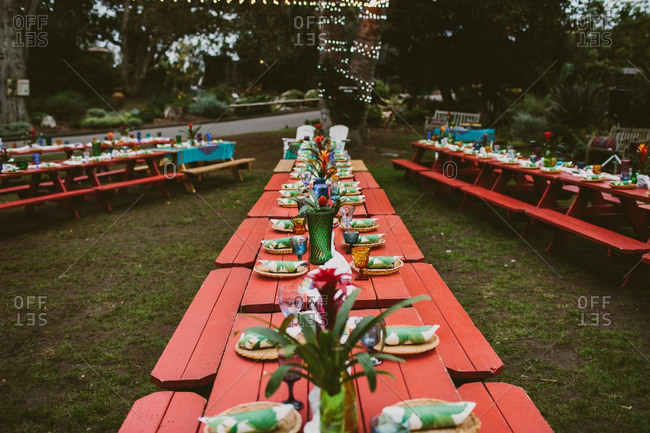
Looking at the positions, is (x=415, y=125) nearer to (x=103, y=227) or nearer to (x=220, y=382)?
(x=103, y=227)

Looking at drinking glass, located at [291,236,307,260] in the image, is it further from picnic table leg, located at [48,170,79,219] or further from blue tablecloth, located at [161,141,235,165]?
blue tablecloth, located at [161,141,235,165]

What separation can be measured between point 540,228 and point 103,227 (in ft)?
19.2

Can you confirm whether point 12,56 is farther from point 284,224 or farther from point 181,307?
point 284,224

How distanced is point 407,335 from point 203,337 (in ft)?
3.85

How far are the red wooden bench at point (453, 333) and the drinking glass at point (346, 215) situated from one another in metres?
0.55

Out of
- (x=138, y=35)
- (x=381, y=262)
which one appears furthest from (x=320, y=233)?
(x=138, y=35)

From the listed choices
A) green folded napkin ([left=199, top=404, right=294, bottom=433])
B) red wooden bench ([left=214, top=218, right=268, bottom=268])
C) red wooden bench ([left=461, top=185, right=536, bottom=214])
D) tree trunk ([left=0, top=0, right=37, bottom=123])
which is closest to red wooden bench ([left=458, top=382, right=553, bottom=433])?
green folded napkin ([left=199, top=404, right=294, bottom=433])

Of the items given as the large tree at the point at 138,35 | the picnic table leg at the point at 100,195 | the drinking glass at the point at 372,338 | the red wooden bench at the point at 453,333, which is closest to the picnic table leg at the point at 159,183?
the picnic table leg at the point at 100,195

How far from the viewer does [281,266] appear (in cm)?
318

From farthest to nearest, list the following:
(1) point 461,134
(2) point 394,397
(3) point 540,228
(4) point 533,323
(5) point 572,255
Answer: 1. (1) point 461,134
2. (3) point 540,228
3. (5) point 572,255
4. (4) point 533,323
5. (2) point 394,397

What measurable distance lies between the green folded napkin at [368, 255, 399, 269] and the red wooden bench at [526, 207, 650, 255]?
7.98 ft

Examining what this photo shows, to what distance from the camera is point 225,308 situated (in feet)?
10.6

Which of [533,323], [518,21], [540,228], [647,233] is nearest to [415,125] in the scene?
[518,21]

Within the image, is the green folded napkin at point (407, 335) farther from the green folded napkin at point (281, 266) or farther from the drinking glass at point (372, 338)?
the green folded napkin at point (281, 266)
